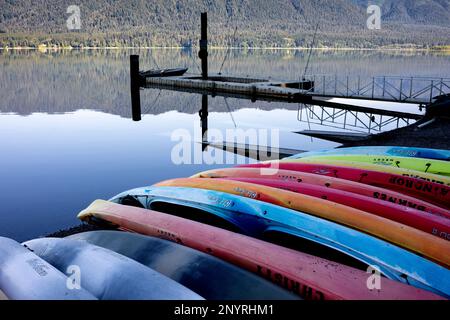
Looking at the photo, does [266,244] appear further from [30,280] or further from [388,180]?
[388,180]

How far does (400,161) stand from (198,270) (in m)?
4.39

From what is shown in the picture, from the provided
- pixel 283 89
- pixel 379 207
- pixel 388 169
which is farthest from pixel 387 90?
pixel 379 207

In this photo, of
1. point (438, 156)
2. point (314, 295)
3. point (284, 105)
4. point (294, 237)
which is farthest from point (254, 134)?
point (314, 295)

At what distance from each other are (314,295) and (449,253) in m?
1.28

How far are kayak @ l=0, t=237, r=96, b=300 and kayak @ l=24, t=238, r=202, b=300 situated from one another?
193mm

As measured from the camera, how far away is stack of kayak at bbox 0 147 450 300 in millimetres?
3109

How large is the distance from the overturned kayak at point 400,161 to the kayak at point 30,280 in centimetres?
481

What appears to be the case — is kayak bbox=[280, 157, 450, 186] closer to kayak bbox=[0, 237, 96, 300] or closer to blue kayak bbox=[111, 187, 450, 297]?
blue kayak bbox=[111, 187, 450, 297]

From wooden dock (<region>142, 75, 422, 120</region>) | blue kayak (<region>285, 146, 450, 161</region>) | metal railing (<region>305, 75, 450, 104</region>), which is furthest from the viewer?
wooden dock (<region>142, 75, 422, 120</region>)

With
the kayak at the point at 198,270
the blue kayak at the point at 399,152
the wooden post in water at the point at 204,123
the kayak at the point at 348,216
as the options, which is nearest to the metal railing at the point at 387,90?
the wooden post in water at the point at 204,123

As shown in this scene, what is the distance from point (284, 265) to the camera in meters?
3.38

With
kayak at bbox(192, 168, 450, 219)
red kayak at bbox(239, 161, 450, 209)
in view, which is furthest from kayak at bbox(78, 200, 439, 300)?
red kayak at bbox(239, 161, 450, 209)

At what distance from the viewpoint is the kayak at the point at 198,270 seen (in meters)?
3.05

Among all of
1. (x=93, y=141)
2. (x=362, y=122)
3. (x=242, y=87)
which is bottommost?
(x=93, y=141)
